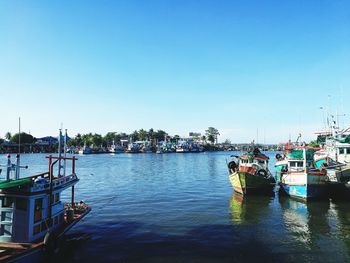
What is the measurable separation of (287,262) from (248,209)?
43.9 ft

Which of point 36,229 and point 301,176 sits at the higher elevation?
point 301,176

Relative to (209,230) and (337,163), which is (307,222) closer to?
(209,230)

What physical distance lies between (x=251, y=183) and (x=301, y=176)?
6.07 meters

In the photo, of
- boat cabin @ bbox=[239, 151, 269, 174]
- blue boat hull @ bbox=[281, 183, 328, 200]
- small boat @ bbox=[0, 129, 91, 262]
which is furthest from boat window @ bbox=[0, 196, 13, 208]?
boat cabin @ bbox=[239, 151, 269, 174]

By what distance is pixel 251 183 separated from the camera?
117 ft

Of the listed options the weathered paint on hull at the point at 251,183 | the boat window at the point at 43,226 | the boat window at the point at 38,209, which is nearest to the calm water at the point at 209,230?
the weathered paint on hull at the point at 251,183

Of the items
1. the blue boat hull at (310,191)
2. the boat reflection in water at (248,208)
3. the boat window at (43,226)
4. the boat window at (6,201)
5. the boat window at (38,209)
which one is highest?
the boat window at (6,201)

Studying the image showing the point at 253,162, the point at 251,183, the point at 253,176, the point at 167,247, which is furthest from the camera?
the point at 253,162

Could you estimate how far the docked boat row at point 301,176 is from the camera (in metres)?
32.0

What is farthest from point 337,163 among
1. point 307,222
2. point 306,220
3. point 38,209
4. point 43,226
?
point 38,209

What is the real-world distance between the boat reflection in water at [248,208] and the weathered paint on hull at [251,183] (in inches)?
33.4

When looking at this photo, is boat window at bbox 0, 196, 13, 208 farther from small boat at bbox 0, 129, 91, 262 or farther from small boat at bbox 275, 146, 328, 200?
small boat at bbox 275, 146, 328, 200

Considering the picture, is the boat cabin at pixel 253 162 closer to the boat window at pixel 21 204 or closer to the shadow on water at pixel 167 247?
the shadow on water at pixel 167 247

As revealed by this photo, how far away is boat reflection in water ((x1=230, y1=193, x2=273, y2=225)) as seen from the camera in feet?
81.7
